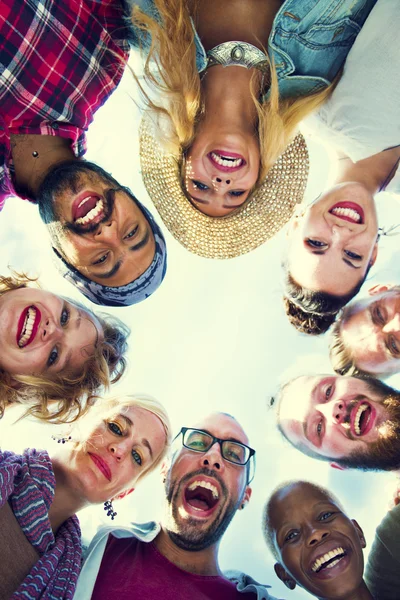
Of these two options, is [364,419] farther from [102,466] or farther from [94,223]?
[94,223]

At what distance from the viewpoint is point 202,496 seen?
2.72 metres

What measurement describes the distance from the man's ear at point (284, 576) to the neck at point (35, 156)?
2.26 metres

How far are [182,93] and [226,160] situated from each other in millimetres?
341

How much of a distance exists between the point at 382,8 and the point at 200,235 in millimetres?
1254

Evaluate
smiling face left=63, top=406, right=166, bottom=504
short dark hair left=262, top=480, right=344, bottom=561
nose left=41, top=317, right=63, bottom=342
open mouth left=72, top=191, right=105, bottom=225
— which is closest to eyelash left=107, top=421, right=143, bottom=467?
smiling face left=63, top=406, right=166, bottom=504

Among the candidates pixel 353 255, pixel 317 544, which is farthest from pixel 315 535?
pixel 353 255

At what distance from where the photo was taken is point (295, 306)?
2.71 m

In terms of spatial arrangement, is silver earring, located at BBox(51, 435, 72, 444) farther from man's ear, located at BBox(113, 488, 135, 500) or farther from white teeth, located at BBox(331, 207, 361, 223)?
white teeth, located at BBox(331, 207, 361, 223)

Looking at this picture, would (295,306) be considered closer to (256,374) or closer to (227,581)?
(256,374)

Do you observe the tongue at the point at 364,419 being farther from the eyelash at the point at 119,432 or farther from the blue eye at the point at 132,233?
the blue eye at the point at 132,233

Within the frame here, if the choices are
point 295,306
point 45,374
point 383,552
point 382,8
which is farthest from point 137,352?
point 382,8

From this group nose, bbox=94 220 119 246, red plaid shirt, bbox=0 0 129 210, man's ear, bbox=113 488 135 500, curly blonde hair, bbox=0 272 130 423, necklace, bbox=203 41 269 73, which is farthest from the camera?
man's ear, bbox=113 488 135 500

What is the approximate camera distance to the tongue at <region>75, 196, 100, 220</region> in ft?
7.56

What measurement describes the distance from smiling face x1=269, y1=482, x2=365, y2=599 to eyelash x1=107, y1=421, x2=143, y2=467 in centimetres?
77
